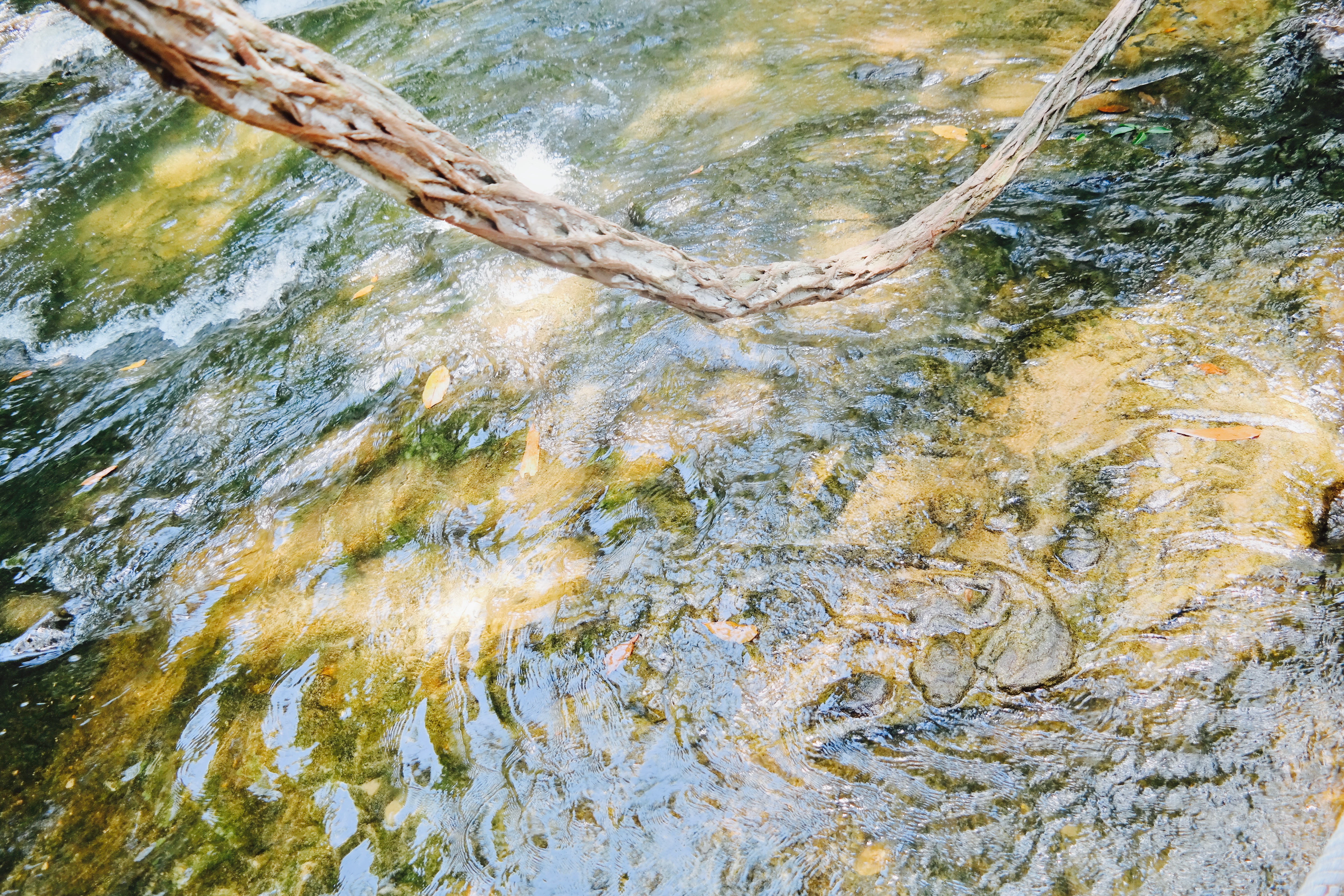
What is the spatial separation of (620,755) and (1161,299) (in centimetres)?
254

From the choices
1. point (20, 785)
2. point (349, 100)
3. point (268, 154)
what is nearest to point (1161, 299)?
point (349, 100)

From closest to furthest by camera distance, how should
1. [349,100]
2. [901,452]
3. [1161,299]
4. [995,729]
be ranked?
[349,100]
[995,729]
[901,452]
[1161,299]

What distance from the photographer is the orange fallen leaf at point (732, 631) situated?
2295 mm

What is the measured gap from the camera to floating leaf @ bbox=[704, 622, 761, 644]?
2.29 meters

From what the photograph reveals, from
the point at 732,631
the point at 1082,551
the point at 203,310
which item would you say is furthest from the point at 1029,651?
the point at 203,310

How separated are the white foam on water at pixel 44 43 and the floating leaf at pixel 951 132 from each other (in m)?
7.53

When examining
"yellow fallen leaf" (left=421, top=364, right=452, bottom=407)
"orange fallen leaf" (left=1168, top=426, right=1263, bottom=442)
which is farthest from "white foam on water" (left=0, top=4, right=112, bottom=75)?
"orange fallen leaf" (left=1168, top=426, right=1263, bottom=442)

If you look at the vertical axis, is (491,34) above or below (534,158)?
above

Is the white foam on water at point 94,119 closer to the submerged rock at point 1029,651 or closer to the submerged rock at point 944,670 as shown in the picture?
the submerged rock at point 944,670

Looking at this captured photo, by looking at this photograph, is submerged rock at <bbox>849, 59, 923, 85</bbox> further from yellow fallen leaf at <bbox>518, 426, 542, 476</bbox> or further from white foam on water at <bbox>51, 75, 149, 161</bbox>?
white foam on water at <bbox>51, 75, 149, 161</bbox>

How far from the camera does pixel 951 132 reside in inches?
157

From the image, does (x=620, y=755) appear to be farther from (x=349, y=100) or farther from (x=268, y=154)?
(x=268, y=154)

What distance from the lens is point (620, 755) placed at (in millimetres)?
2141

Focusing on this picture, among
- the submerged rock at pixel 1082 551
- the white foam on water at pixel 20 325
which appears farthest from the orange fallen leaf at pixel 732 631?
Answer: the white foam on water at pixel 20 325
